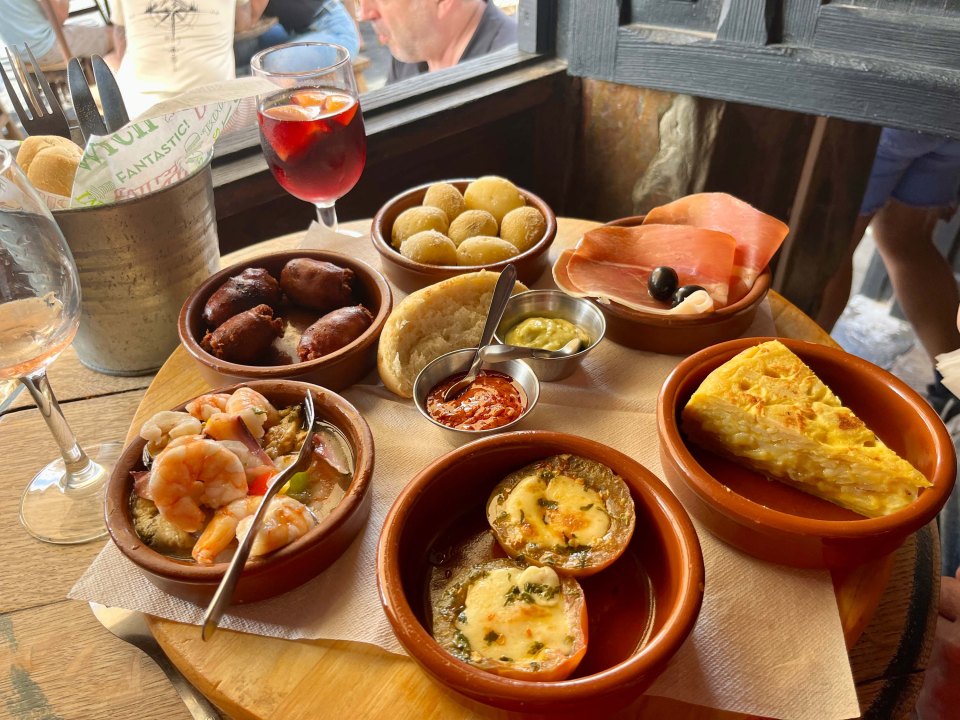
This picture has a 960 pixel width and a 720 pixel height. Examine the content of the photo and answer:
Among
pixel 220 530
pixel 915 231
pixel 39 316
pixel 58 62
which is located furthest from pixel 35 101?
pixel 915 231

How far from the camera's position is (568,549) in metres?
1.25

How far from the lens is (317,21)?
392cm

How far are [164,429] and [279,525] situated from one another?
0.37 m

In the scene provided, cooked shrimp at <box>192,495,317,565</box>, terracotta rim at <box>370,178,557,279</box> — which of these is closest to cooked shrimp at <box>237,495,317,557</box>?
cooked shrimp at <box>192,495,317,565</box>

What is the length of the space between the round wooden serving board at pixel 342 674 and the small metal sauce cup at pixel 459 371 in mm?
463

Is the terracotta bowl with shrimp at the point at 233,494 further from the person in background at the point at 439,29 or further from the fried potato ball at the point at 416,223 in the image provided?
the person in background at the point at 439,29

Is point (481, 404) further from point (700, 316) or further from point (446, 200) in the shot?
point (446, 200)

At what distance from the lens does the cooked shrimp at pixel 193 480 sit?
1272 millimetres

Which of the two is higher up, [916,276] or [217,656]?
[217,656]

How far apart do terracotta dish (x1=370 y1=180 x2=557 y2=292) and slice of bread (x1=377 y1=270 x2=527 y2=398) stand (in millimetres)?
97

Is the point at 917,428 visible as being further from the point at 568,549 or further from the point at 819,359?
the point at 568,549

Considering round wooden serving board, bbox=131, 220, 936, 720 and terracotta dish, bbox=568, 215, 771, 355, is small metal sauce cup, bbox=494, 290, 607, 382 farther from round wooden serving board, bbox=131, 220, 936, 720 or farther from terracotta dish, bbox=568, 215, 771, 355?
round wooden serving board, bbox=131, 220, 936, 720

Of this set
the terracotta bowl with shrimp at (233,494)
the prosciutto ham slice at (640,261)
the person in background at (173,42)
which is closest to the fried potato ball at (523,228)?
the prosciutto ham slice at (640,261)

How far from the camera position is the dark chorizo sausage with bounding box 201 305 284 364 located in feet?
5.74
